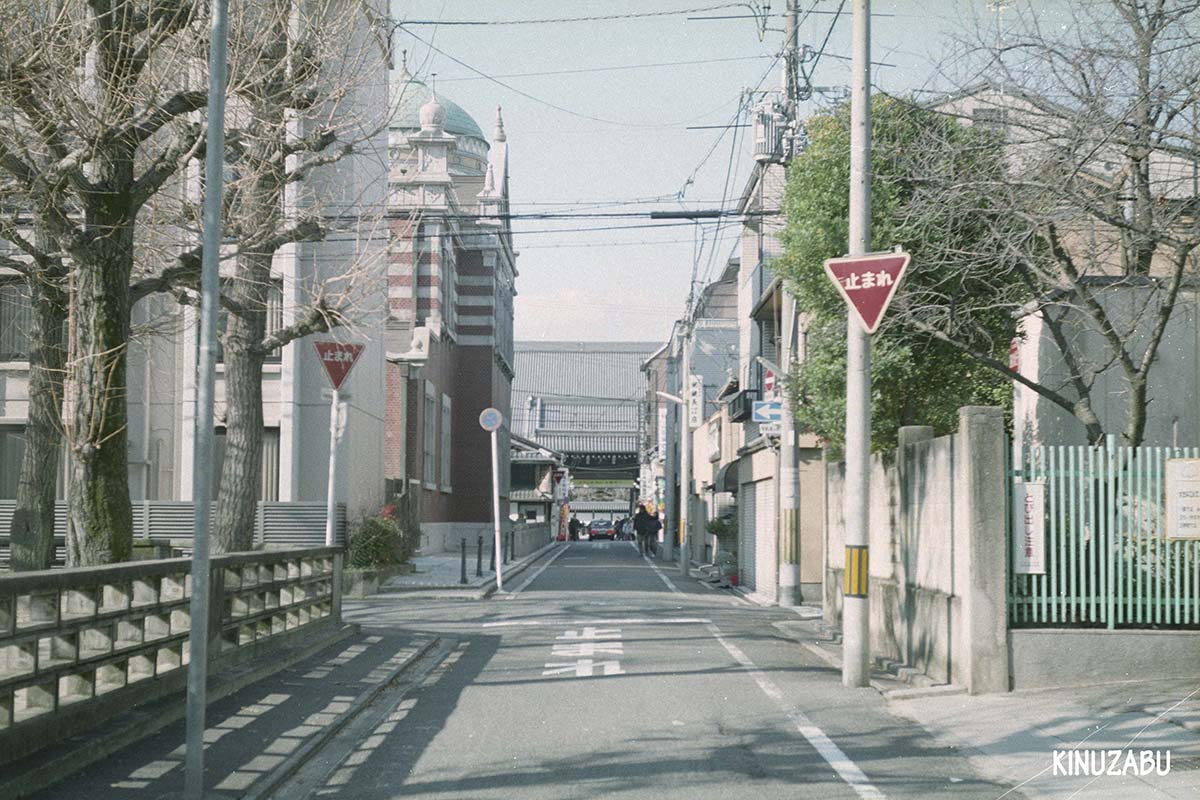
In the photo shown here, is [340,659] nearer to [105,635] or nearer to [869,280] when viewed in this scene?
[105,635]

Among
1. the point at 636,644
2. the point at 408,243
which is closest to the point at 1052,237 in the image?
the point at 636,644

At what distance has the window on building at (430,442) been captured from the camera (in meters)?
46.5

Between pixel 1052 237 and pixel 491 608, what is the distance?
12744 mm

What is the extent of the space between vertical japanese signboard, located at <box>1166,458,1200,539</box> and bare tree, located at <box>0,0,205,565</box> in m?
9.23

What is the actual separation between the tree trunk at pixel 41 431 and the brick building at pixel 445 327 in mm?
21989

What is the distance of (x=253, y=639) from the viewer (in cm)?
1331

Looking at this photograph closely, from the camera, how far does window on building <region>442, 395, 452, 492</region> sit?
173 ft

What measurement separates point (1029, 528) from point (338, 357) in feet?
32.3

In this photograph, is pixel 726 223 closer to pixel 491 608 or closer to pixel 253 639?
pixel 491 608

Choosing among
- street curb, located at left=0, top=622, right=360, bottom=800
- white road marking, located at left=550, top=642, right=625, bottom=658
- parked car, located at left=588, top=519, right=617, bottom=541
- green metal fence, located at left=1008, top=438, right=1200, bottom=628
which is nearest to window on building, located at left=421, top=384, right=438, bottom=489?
white road marking, located at left=550, top=642, right=625, bottom=658

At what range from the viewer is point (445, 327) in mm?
51594

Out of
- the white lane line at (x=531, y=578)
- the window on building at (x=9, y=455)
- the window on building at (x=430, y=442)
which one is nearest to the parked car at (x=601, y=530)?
the window on building at (x=430, y=442)

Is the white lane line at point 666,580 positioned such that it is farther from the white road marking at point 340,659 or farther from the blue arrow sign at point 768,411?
the white road marking at point 340,659

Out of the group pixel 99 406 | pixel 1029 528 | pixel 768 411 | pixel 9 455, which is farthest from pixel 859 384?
pixel 9 455
